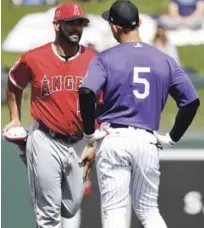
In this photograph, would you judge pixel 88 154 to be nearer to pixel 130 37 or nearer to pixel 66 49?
pixel 66 49

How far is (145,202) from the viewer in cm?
428

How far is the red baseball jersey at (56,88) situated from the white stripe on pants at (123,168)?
21.3 inches

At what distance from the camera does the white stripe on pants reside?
4176mm

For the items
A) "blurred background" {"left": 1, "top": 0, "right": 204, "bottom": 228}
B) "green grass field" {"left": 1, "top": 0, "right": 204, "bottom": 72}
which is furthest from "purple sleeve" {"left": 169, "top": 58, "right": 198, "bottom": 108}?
"green grass field" {"left": 1, "top": 0, "right": 204, "bottom": 72}

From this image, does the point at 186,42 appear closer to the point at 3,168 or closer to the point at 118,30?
the point at 3,168

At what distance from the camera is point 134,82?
13.5ft

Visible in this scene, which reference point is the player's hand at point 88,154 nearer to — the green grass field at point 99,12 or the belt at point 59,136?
the belt at point 59,136

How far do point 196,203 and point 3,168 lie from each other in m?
1.32

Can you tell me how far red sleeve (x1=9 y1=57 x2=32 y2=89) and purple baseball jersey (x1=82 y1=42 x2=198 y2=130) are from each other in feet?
2.50

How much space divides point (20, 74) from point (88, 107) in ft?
2.85

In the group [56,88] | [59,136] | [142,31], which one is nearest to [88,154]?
[59,136]

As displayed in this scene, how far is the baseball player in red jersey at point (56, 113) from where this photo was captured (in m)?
4.76

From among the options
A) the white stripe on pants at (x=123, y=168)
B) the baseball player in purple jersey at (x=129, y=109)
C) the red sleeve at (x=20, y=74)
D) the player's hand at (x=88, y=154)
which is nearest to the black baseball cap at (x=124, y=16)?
the baseball player in purple jersey at (x=129, y=109)

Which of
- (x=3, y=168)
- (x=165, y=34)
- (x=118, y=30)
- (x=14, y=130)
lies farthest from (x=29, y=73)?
(x=165, y=34)
